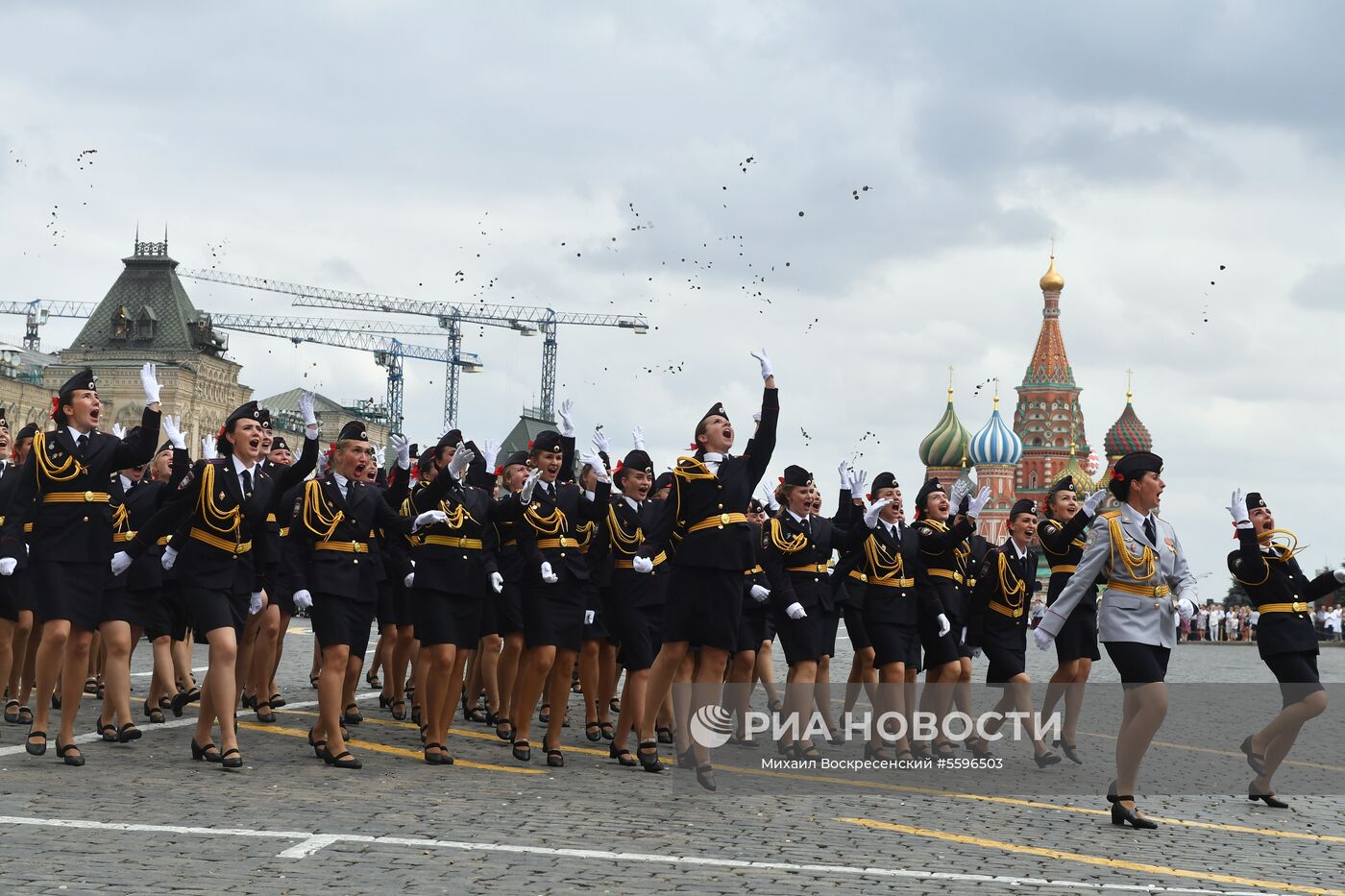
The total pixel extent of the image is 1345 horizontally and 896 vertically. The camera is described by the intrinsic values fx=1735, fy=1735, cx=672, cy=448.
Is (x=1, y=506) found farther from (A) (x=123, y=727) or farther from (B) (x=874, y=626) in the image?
(B) (x=874, y=626)

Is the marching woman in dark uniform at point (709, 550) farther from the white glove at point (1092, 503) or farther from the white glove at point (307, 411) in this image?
the white glove at point (1092, 503)

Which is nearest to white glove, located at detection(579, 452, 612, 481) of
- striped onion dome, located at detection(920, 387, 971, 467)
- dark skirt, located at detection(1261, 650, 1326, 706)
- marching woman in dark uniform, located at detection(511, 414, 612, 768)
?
marching woman in dark uniform, located at detection(511, 414, 612, 768)

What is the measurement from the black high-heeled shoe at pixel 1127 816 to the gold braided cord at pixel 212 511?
18.7 ft

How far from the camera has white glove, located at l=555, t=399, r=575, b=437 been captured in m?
13.3

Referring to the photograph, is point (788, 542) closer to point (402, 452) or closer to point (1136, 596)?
point (402, 452)

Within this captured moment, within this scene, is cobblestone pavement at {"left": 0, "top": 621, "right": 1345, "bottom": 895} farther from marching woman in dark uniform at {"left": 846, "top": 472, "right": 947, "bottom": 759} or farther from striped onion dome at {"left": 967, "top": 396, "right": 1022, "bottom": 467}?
striped onion dome at {"left": 967, "top": 396, "right": 1022, "bottom": 467}

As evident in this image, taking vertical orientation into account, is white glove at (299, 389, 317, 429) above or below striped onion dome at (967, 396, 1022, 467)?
below

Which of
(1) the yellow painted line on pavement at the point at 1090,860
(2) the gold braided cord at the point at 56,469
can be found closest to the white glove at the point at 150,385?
(2) the gold braided cord at the point at 56,469

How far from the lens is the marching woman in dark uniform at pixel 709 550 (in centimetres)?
1106

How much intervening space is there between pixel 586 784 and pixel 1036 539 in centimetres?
490

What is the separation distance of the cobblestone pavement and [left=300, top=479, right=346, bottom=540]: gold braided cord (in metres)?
1.52

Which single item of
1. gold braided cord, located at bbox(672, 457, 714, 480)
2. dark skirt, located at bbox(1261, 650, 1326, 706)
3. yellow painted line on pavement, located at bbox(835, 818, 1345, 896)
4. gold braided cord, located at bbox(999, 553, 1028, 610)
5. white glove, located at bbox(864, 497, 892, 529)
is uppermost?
gold braided cord, located at bbox(672, 457, 714, 480)

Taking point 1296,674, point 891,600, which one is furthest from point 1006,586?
point 1296,674

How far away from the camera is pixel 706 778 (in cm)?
1083
